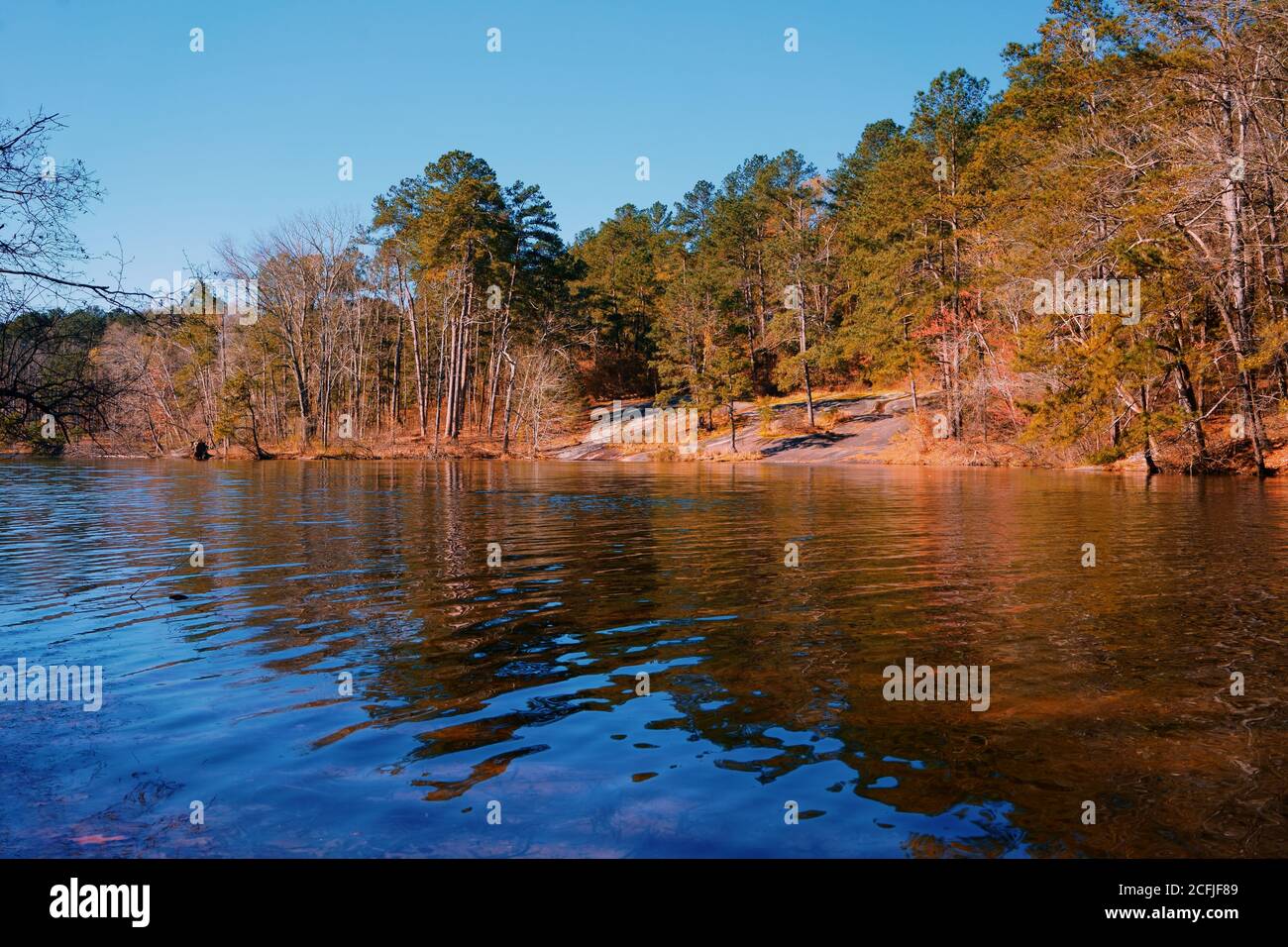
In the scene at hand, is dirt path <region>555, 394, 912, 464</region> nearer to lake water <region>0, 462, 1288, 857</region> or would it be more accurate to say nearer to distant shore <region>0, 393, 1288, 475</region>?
distant shore <region>0, 393, 1288, 475</region>

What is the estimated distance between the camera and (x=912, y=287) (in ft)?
188

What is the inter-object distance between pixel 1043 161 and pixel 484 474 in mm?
29548

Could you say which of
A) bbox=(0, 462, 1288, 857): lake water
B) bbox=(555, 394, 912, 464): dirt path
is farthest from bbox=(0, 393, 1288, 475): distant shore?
bbox=(0, 462, 1288, 857): lake water

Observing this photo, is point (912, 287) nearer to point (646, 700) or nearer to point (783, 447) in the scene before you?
point (783, 447)

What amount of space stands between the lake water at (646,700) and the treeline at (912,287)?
3062 millimetres

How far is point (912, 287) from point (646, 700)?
55.1 meters

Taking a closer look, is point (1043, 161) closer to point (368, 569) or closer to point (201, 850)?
point (368, 569)

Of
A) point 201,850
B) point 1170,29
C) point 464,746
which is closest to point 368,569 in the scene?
point 464,746

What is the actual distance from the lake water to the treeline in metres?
3.06

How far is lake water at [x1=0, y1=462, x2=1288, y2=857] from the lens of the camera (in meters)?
4.77

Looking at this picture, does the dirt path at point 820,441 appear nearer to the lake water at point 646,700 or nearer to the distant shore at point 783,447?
the distant shore at point 783,447

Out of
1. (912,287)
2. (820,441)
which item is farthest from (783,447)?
(912,287)

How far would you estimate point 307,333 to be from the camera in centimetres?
6850
